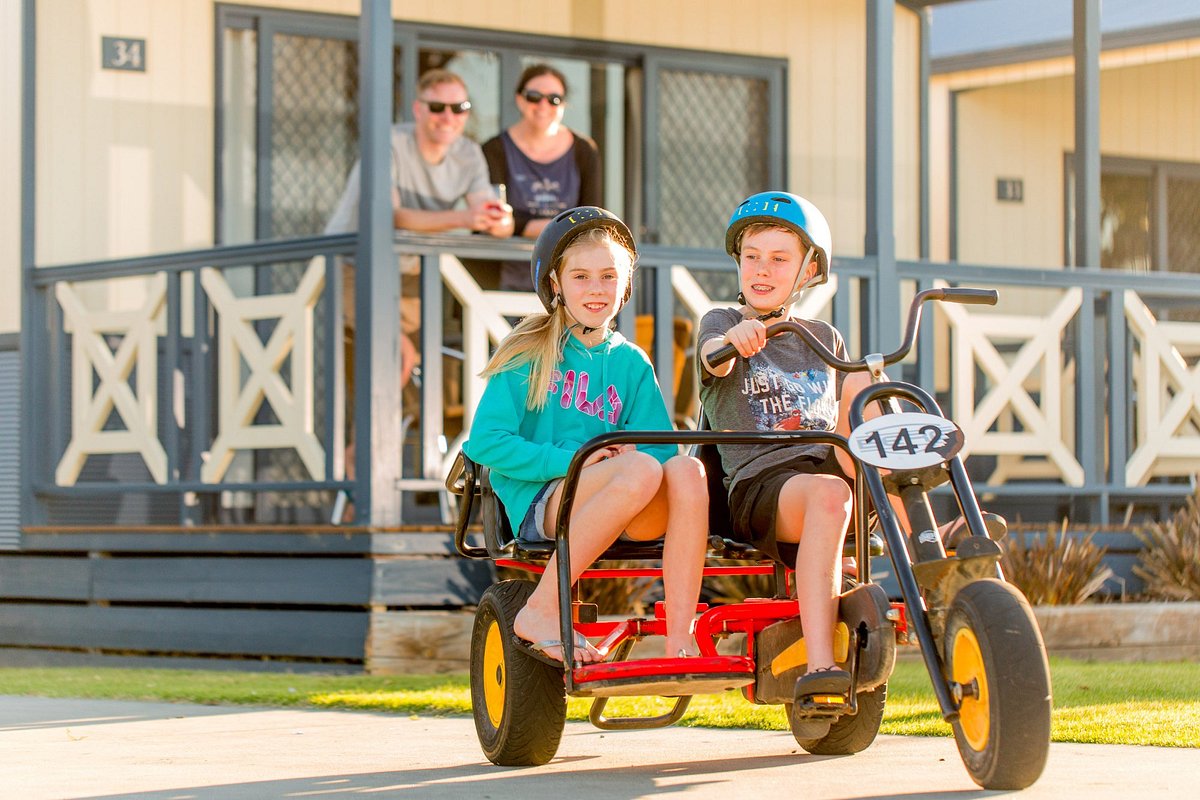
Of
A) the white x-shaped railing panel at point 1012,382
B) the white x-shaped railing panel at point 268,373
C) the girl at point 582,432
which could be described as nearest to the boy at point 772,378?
the girl at point 582,432

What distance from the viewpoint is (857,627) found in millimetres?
3959

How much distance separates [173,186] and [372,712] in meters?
4.28

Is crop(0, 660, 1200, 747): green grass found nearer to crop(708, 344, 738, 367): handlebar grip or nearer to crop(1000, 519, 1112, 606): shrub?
crop(1000, 519, 1112, 606): shrub

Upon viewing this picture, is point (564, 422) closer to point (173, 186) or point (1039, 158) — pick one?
point (173, 186)

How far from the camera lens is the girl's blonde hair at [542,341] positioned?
4625 millimetres

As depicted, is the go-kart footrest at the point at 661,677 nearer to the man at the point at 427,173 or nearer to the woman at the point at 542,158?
the man at the point at 427,173

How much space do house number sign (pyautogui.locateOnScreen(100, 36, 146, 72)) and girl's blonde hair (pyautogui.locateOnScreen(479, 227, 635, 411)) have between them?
5419 mm

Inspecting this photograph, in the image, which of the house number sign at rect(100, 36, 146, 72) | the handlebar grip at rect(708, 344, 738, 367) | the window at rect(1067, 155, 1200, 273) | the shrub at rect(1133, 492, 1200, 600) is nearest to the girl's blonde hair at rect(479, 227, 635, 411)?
the handlebar grip at rect(708, 344, 738, 367)

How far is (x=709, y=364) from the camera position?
4.50m

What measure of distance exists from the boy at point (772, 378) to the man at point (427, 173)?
3.47 meters

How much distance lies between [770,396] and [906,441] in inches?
31.9

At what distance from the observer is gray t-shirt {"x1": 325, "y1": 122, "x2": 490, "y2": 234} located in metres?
8.23

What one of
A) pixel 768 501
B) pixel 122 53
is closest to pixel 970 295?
pixel 768 501

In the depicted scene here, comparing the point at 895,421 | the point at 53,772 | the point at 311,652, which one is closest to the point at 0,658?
the point at 311,652
